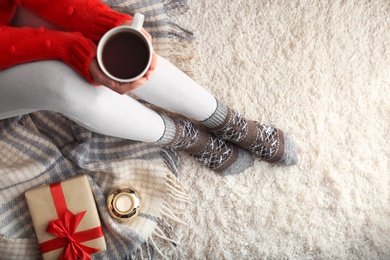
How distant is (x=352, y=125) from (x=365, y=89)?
0.37 feet

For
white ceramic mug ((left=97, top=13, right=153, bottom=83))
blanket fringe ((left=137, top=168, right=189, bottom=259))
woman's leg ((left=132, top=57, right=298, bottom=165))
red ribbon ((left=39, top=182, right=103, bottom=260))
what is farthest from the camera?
blanket fringe ((left=137, top=168, right=189, bottom=259))

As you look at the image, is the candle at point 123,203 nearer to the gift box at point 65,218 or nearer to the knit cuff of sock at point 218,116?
the gift box at point 65,218

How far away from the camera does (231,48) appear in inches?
42.3

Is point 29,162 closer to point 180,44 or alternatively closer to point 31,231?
point 31,231

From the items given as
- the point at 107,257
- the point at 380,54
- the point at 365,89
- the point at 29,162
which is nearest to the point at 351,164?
the point at 365,89

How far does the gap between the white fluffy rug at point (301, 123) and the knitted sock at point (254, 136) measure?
48mm

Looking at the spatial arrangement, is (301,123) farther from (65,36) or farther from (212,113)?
(65,36)

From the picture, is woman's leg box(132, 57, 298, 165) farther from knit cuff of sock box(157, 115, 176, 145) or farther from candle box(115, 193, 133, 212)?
candle box(115, 193, 133, 212)

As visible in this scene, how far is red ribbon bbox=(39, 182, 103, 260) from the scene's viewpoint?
34.9 inches

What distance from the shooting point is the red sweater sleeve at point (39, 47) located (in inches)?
25.3

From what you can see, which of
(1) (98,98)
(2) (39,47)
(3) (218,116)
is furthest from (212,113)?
(2) (39,47)

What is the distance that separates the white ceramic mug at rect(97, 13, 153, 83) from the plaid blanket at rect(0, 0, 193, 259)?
417 millimetres

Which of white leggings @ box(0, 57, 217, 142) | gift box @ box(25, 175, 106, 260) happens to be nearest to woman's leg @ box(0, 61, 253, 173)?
white leggings @ box(0, 57, 217, 142)

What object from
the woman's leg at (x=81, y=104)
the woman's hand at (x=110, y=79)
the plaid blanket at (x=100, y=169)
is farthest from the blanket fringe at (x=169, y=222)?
the woman's hand at (x=110, y=79)
